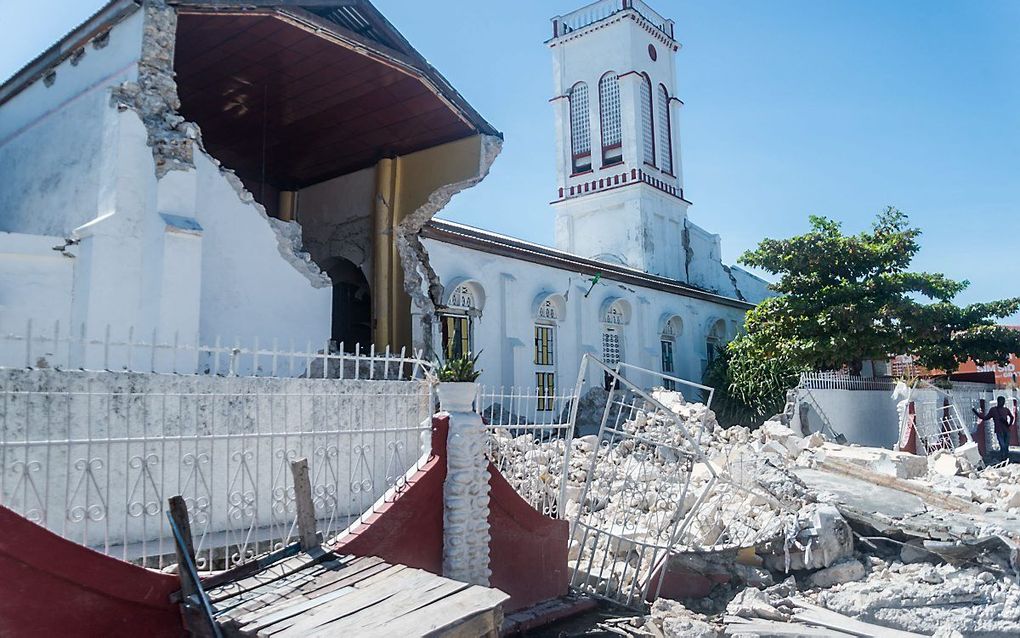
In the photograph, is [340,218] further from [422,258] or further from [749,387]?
[749,387]

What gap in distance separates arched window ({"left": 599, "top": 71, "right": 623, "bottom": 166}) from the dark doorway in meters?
16.1

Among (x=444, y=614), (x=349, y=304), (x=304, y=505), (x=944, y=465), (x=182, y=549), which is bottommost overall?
(x=944, y=465)

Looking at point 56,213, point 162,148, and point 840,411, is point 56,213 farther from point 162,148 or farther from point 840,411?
point 840,411

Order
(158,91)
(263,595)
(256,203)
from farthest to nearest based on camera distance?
(256,203) → (158,91) → (263,595)

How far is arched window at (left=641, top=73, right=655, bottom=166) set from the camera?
2769 cm

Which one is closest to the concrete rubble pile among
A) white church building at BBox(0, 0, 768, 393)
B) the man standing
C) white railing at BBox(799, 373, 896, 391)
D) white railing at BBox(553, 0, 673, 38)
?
white church building at BBox(0, 0, 768, 393)

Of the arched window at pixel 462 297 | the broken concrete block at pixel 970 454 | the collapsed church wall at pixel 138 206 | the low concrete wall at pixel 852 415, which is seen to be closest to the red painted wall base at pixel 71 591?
the collapsed church wall at pixel 138 206

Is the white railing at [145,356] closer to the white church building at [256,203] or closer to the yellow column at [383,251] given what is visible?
the white church building at [256,203]

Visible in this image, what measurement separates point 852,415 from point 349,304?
12188 millimetres

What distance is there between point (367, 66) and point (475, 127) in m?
1.98

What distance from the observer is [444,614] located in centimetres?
361

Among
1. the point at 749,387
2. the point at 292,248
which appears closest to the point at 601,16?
the point at 749,387

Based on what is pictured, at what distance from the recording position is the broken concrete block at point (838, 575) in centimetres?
740

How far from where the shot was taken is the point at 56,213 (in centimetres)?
907
